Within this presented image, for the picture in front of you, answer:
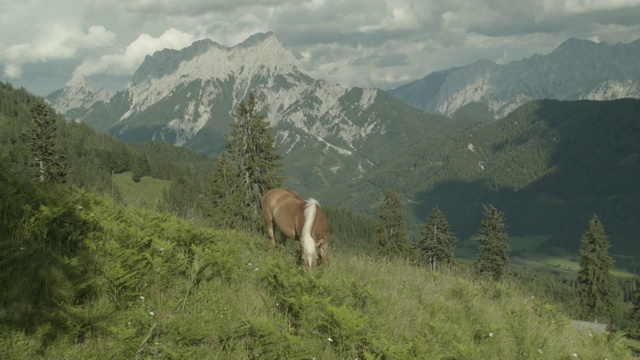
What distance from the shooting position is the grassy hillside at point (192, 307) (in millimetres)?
4598

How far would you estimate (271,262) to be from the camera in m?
7.93

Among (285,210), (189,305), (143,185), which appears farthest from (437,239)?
(143,185)

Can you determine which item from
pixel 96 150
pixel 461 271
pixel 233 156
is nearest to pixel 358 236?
pixel 96 150

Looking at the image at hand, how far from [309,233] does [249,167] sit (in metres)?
28.4

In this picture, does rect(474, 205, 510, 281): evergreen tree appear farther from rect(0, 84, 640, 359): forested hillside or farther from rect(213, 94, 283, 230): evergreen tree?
rect(0, 84, 640, 359): forested hillside

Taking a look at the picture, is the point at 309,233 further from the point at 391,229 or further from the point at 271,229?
the point at 391,229

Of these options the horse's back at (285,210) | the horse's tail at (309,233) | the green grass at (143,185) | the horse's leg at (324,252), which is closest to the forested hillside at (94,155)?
the green grass at (143,185)

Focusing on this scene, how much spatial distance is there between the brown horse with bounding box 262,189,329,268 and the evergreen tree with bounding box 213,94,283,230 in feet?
74.0

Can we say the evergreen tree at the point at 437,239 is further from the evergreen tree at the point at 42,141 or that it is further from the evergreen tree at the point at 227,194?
the evergreen tree at the point at 42,141

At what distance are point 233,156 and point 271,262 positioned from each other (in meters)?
31.4

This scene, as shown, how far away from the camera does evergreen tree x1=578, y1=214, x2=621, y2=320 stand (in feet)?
186

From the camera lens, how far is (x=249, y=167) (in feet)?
122

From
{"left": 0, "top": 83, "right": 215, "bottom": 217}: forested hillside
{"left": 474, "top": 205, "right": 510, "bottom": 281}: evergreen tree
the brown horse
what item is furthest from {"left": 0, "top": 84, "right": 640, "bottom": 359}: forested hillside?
{"left": 0, "top": 83, "right": 215, "bottom": 217}: forested hillside

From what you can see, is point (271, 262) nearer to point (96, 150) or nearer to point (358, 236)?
point (358, 236)
